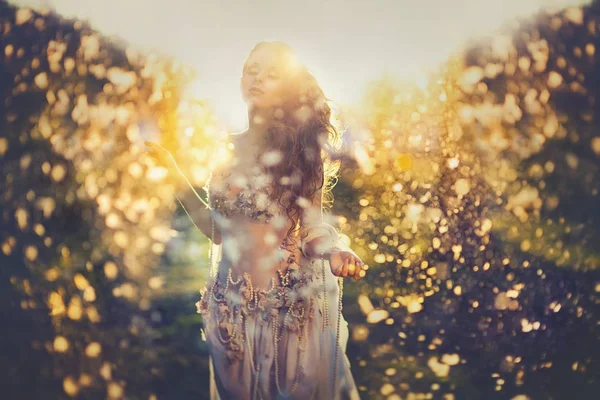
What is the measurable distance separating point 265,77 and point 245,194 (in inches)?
13.3

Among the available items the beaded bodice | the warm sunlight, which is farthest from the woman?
Result: the warm sunlight

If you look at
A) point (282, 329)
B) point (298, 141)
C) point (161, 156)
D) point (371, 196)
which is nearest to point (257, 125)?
point (298, 141)

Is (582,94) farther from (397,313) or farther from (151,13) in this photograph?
(151,13)

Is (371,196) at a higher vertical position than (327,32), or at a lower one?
lower

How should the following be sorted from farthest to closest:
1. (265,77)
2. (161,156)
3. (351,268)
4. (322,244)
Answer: (161,156), (265,77), (322,244), (351,268)

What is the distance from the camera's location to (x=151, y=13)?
182 cm

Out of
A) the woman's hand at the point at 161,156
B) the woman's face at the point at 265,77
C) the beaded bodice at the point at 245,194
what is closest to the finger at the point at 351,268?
the beaded bodice at the point at 245,194

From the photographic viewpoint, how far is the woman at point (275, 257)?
1615 mm

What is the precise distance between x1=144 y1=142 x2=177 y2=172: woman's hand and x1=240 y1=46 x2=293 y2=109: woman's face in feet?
0.91

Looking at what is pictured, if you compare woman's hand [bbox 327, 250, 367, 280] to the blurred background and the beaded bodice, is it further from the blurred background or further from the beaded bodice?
the blurred background

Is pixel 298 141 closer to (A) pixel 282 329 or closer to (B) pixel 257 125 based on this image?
(B) pixel 257 125

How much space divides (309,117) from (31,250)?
0.94 meters

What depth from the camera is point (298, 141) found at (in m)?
1.67

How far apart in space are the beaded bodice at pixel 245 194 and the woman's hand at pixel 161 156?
0.70 feet
